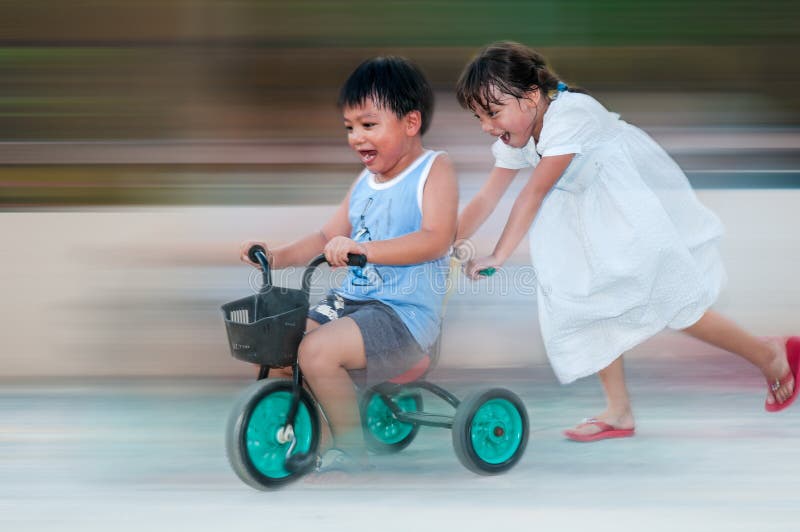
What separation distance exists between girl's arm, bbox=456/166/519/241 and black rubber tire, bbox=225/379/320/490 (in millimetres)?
698

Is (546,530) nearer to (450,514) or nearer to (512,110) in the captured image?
(450,514)

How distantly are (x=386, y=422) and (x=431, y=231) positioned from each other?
0.60 m

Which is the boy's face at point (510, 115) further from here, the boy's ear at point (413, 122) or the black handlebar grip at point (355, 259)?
the black handlebar grip at point (355, 259)

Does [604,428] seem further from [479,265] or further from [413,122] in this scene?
[413,122]

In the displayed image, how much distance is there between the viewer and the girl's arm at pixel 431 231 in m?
2.50

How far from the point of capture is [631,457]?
112 inches

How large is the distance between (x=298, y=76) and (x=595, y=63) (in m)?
1.56

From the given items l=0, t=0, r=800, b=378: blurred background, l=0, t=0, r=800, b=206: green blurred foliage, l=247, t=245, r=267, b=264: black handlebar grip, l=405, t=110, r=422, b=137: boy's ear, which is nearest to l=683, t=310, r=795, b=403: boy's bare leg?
l=405, t=110, r=422, b=137: boy's ear

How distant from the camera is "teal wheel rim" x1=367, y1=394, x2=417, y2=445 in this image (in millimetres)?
2846

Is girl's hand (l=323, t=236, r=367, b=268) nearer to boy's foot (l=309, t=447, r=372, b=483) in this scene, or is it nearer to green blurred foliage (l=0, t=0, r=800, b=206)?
boy's foot (l=309, t=447, r=372, b=483)

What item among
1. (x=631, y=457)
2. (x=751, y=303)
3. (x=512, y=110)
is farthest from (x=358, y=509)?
(x=751, y=303)

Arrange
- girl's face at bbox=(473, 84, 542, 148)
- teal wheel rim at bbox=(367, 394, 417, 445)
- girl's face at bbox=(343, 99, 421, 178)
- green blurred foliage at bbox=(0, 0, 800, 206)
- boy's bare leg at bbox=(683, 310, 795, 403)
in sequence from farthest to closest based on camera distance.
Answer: green blurred foliage at bbox=(0, 0, 800, 206), boy's bare leg at bbox=(683, 310, 795, 403), teal wheel rim at bbox=(367, 394, 417, 445), girl's face at bbox=(473, 84, 542, 148), girl's face at bbox=(343, 99, 421, 178)

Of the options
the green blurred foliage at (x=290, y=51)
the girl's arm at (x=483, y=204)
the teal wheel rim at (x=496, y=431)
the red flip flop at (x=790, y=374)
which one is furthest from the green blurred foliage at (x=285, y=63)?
the teal wheel rim at (x=496, y=431)

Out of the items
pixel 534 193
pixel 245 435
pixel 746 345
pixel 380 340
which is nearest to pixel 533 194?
pixel 534 193
